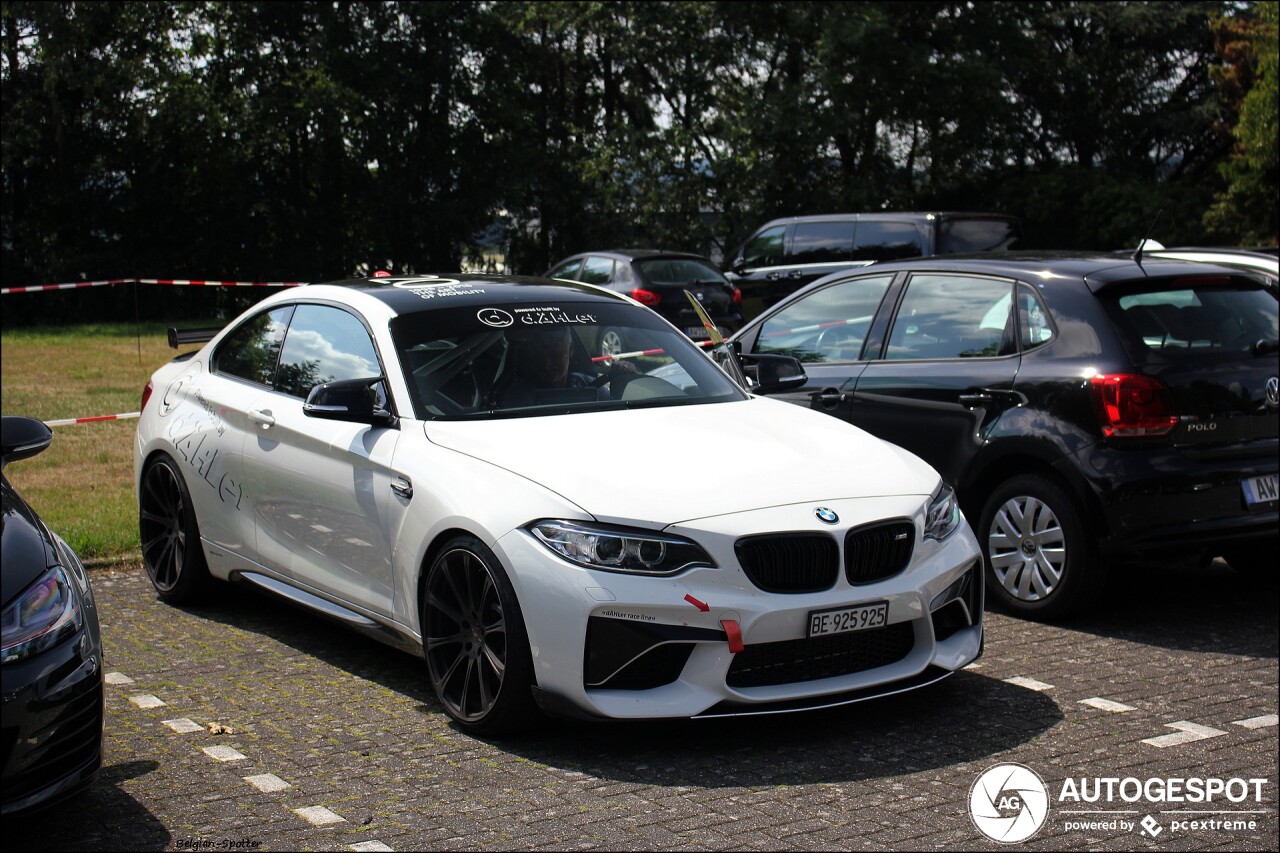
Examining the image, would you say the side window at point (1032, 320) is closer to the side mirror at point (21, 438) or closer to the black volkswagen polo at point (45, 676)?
the side mirror at point (21, 438)

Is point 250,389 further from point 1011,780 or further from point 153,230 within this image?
point 153,230

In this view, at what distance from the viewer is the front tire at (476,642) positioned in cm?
506

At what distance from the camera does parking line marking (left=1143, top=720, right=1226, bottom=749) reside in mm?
5312

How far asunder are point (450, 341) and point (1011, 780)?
2.81 metres

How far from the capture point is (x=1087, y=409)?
273 inches

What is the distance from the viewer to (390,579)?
225 inches

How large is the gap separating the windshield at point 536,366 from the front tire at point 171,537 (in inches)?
66.6

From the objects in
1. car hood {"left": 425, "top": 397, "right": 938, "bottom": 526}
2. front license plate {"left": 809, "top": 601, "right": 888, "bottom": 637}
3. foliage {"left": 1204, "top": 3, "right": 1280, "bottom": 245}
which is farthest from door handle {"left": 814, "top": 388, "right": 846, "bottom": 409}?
foliage {"left": 1204, "top": 3, "right": 1280, "bottom": 245}

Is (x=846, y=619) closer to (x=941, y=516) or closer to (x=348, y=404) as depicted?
(x=941, y=516)

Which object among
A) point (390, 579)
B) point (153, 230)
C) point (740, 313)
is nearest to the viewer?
point (390, 579)

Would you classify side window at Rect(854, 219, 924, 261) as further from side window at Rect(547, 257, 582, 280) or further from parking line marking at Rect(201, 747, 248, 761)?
parking line marking at Rect(201, 747, 248, 761)

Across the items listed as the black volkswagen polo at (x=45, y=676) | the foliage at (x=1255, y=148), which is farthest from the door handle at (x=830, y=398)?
the foliage at (x=1255, y=148)

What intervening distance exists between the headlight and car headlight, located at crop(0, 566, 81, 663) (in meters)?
2.88

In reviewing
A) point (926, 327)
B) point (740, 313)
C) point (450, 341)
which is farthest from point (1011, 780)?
point (740, 313)
